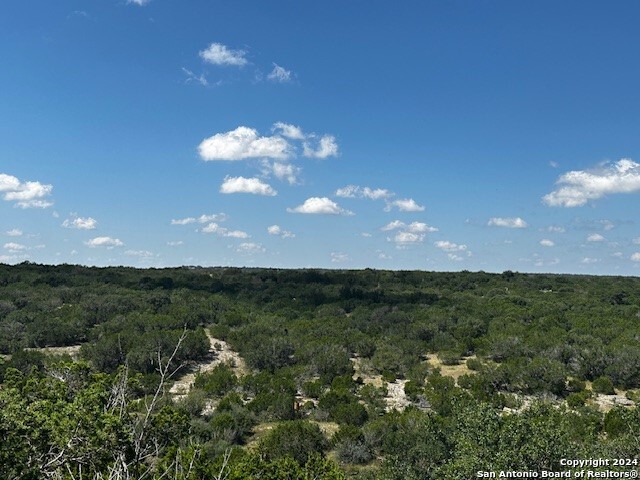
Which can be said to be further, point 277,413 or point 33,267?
point 33,267

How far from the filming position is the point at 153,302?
148 feet

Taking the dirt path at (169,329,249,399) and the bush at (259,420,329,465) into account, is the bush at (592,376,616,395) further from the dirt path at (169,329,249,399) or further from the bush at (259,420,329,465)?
the dirt path at (169,329,249,399)

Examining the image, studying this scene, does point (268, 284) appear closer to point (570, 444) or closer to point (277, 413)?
point (277, 413)

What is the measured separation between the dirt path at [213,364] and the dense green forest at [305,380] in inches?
10.6

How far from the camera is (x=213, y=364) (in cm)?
3341

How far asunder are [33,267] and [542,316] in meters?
63.0

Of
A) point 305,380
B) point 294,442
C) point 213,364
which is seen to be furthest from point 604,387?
point 213,364

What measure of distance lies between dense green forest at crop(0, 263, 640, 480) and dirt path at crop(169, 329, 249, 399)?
0.27m

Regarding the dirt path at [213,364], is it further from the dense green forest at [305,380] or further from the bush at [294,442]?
the bush at [294,442]

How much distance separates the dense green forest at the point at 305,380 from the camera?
9.85 meters

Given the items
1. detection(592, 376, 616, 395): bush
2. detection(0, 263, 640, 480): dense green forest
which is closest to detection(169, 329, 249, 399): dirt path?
detection(0, 263, 640, 480): dense green forest

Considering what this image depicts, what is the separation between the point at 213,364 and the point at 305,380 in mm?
7591

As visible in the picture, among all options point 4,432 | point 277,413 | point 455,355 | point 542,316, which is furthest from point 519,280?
point 4,432

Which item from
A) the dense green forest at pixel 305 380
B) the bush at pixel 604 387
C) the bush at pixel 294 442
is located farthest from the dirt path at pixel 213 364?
the bush at pixel 604 387
